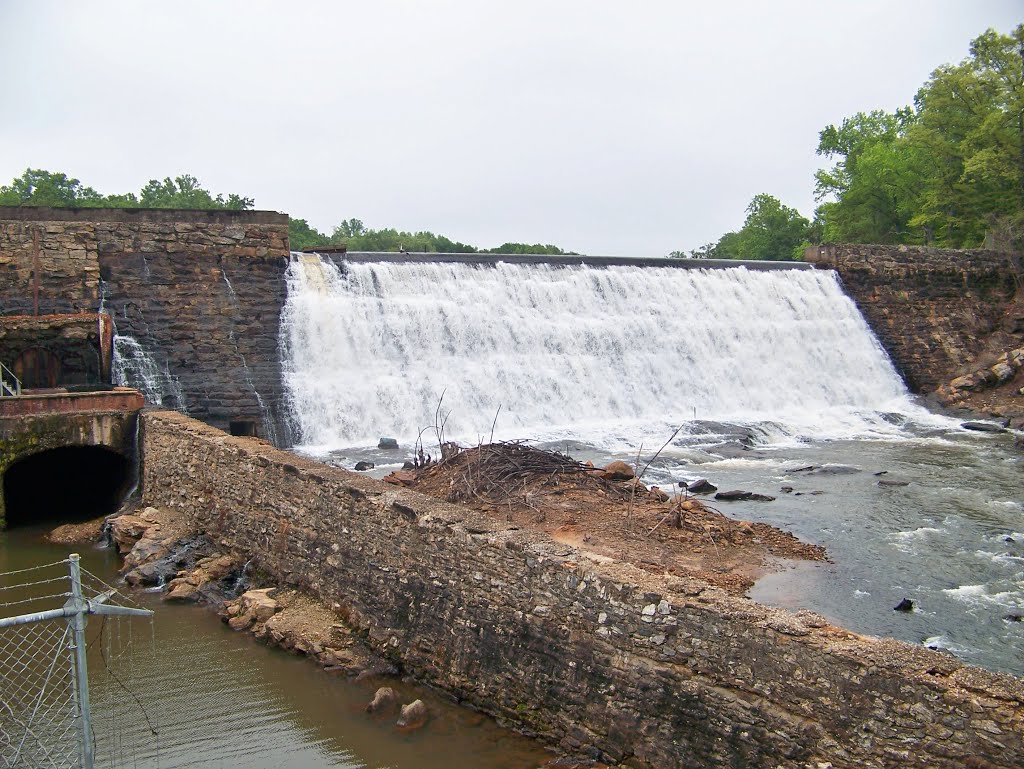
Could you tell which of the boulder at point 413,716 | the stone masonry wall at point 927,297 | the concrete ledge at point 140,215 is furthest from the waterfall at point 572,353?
the boulder at point 413,716

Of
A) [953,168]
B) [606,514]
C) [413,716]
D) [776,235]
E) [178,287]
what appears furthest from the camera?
→ [776,235]

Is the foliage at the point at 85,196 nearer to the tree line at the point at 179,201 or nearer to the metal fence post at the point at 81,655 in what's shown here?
the tree line at the point at 179,201

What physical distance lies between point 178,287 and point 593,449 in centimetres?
968

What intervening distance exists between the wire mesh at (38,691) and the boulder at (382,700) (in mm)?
2079

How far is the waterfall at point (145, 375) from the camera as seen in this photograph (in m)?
16.5

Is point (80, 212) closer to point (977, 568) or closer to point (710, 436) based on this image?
point (710, 436)

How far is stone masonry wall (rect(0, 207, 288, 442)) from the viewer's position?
17047 millimetres

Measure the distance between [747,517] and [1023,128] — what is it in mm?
27207

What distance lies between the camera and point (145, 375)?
16844 mm

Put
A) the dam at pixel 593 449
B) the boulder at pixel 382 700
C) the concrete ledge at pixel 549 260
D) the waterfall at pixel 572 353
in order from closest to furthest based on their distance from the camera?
the dam at pixel 593 449 < the boulder at pixel 382 700 < the waterfall at pixel 572 353 < the concrete ledge at pixel 549 260

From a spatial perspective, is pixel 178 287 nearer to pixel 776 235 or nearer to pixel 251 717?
pixel 251 717

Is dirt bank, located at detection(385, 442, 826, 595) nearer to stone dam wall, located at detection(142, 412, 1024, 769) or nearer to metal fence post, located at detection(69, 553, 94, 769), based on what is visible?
stone dam wall, located at detection(142, 412, 1024, 769)

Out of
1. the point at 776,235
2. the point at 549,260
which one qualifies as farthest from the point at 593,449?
the point at 776,235

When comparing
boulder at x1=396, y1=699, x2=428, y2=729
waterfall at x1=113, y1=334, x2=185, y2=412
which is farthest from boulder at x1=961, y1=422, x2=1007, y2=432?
waterfall at x1=113, y1=334, x2=185, y2=412
